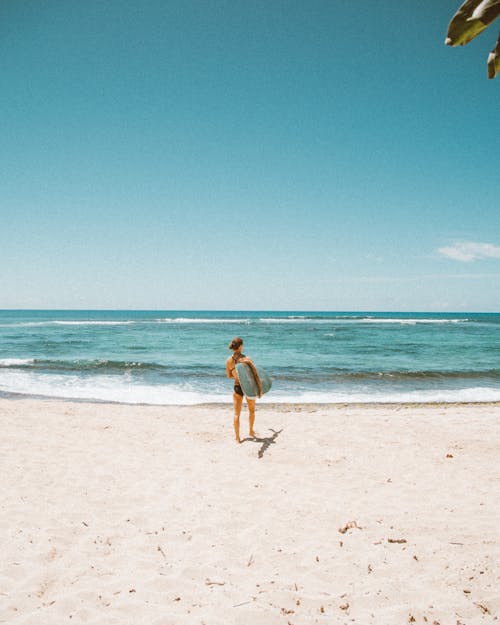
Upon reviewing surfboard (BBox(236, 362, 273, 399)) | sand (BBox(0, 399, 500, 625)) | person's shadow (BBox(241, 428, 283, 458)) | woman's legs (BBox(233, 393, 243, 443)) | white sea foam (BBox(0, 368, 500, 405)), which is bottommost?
white sea foam (BBox(0, 368, 500, 405))

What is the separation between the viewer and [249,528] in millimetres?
4242

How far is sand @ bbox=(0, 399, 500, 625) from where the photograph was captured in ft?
9.81

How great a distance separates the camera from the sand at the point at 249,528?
299 centimetres

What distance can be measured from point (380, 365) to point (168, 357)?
12112 millimetres

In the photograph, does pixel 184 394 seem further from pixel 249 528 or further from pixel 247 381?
pixel 249 528

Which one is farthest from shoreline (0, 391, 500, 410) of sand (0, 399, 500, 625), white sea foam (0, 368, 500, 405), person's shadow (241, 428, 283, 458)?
sand (0, 399, 500, 625)

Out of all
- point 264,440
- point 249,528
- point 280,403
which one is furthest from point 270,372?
point 249,528

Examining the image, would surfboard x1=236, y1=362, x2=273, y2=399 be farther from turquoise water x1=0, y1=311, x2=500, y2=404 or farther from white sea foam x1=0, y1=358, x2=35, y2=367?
white sea foam x1=0, y1=358, x2=35, y2=367

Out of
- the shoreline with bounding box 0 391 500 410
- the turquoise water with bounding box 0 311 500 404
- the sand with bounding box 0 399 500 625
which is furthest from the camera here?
the turquoise water with bounding box 0 311 500 404

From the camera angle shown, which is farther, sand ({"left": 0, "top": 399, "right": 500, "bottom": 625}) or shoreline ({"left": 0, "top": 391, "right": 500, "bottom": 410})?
shoreline ({"left": 0, "top": 391, "right": 500, "bottom": 410})

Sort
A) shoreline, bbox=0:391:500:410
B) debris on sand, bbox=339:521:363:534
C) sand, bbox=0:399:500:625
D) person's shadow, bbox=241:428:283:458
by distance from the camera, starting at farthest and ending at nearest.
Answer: shoreline, bbox=0:391:500:410, person's shadow, bbox=241:428:283:458, debris on sand, bbox=339:521:363:534, sand, bbox=0:399:500:625

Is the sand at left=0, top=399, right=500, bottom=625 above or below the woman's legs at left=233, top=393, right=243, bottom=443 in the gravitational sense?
below

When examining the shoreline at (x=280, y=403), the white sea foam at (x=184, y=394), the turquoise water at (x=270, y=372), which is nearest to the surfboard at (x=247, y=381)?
the shoreline at (x=280, y=403)

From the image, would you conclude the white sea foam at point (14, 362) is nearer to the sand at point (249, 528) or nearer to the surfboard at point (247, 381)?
Result: the sand at point (249, 528)
